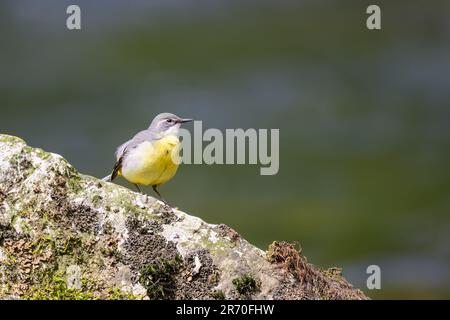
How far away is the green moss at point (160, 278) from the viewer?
8.71 m

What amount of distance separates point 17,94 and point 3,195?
22.4 metres

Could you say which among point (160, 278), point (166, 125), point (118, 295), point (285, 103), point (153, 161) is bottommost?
point (118, 295)

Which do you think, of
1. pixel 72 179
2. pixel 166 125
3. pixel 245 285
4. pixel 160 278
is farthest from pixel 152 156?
pixel 245 285

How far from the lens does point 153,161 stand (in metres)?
11.9

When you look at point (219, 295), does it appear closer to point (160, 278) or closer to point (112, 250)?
point (160, 278)

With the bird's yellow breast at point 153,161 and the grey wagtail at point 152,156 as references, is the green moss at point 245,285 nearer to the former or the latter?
the grey wagtail at point 152,156

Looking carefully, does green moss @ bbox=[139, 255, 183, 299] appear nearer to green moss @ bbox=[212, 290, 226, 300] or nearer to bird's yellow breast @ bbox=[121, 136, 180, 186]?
green moss @ bbox=[212, 290, 226, 300]

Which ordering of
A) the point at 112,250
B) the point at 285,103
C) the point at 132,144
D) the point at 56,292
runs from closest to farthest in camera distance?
the point at 56,292, the point at 112,250, the point at 132,144, the point at 285,103

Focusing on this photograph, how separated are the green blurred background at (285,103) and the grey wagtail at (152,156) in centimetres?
1240

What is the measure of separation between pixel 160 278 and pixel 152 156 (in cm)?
328

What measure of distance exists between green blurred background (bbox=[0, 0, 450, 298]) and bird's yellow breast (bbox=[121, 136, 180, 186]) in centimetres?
1261

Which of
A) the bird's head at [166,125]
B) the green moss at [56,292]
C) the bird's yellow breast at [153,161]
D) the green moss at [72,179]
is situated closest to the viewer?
the green moss at [56,292]

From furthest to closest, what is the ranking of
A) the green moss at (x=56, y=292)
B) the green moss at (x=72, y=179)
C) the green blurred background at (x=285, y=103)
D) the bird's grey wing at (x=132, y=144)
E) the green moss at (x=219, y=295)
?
the green blurred background at (x=285, y=103) < the bird's grey wing at (x=132, y=144) < the green moss at (x=72, y=179) < the green moss at (x=219, y=295) < the green moss at (x=56, y=292)

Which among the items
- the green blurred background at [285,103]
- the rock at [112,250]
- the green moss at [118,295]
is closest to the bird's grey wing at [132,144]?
the rock at [112,250]
